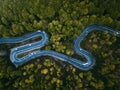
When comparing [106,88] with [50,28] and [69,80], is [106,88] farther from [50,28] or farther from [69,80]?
[50,28]

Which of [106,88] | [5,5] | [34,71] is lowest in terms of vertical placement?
[106,88]

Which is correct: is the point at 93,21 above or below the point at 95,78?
above

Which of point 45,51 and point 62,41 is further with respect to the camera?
point 62,41

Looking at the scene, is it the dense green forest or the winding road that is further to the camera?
the winding road

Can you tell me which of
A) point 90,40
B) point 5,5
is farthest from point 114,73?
point 5,5
